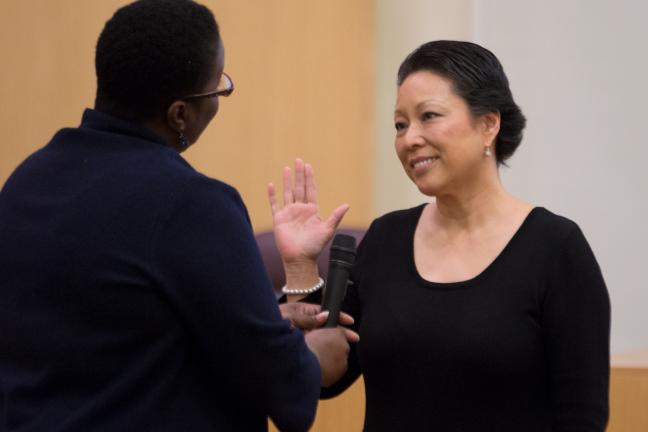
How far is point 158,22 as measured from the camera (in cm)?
127

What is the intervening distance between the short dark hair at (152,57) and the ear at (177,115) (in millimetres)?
10

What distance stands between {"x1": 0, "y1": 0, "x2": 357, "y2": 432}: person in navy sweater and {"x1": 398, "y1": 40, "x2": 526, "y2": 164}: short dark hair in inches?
29.8

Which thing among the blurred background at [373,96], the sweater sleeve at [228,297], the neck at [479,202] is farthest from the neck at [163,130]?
the blurred background at [373,96]

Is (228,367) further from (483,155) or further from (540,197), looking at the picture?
(540,197)

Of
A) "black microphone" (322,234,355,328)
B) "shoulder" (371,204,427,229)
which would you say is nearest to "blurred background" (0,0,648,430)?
"shoulder" (371,204,427,229)

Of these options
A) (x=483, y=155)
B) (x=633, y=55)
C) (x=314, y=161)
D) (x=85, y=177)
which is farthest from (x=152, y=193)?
(x=633, y=55)

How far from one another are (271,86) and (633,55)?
4.77ft

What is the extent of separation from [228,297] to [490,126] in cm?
93

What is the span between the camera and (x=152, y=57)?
49.6 inches

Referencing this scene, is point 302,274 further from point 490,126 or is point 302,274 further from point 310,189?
point 490,126

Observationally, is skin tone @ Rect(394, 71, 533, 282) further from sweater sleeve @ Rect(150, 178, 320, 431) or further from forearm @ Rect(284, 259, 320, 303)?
sweater sleeve @ Rect(150, 178, 320, 431)

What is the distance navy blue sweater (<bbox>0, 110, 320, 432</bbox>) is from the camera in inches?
47.8

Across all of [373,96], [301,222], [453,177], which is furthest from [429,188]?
[373,96]

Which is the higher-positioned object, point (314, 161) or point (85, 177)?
point (85, 177)
